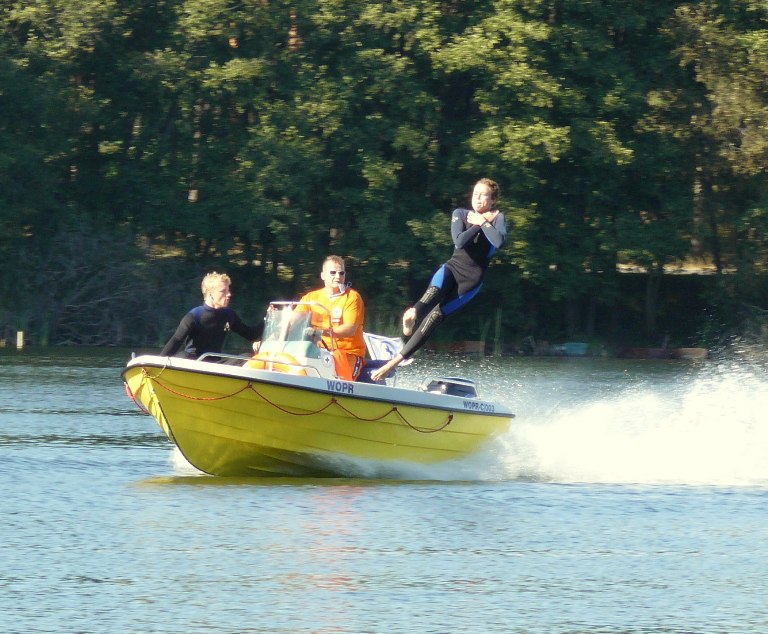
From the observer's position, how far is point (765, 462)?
14320 mm

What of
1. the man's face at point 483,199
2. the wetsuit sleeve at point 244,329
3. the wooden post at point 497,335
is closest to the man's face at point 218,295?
the wetsuit sleeve at point 244,329

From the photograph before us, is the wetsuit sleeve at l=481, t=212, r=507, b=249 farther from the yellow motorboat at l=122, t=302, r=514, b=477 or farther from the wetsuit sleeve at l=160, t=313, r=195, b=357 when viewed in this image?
the wetsuit sleeve at l=160, t=313, r=195, b=357

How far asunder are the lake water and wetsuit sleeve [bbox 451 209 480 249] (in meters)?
1.88

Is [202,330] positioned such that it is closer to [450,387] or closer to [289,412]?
[289,412]

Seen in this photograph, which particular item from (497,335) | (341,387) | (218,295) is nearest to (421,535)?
(341,387)

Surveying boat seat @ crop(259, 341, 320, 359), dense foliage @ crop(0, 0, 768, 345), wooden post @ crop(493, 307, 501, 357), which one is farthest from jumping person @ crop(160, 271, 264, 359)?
wooden post @ crop(493, 307, 501, 357)

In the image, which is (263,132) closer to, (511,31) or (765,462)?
(511,31)

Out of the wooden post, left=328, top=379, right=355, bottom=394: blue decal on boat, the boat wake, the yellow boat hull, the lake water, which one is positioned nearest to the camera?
the lake water

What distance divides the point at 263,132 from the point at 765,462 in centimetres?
2367

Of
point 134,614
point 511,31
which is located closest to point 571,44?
point 511,31

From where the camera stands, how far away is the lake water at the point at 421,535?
8328mm

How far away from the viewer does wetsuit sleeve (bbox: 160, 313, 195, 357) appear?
12594 millimetres

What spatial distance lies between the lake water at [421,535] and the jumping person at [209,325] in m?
1.10

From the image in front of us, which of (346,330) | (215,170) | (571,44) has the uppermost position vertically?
(571,44)
